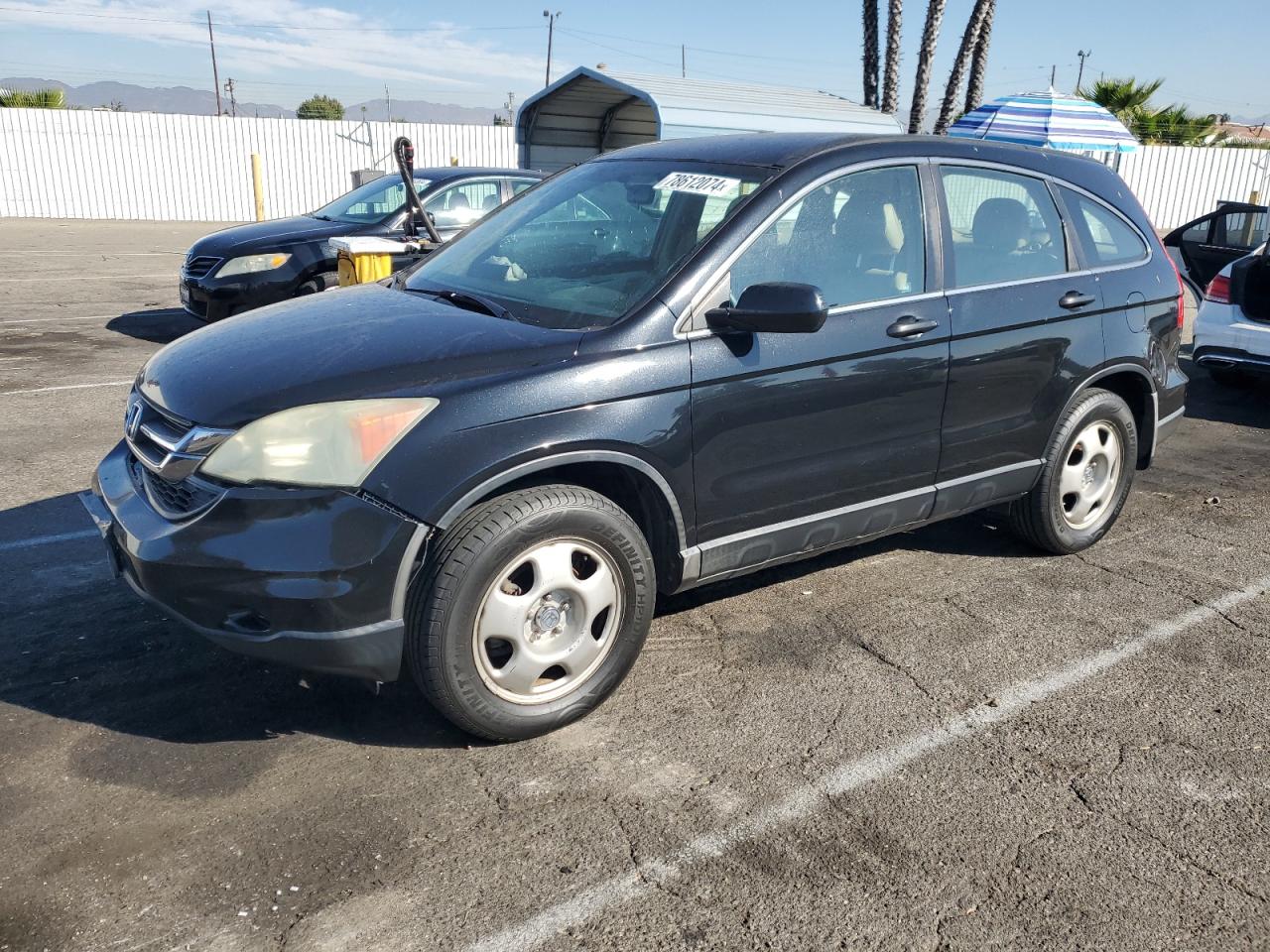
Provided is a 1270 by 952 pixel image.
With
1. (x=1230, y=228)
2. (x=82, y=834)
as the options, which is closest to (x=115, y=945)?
(x=82, y=834)

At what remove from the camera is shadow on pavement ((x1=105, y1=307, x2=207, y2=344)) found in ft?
33.7

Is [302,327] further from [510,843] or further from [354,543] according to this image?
[510,843]

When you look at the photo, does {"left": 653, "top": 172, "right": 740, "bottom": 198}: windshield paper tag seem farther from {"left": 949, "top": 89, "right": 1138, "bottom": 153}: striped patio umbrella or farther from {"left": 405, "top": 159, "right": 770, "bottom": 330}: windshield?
{"left": 949, "top": 89, "right": 1138, "bottom": 153}: striped patio umbrella

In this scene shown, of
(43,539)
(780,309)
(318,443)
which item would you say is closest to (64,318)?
(43,539)

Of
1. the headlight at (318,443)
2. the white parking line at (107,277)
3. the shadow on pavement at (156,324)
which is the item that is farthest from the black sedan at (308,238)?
the headlight at (318,443)

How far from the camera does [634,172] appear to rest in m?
4.21

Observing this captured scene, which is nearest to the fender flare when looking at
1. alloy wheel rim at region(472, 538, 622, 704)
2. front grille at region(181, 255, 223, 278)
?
alloy wheel rim at region(472, 538, 622, 704)

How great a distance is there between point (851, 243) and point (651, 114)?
47.0 feet

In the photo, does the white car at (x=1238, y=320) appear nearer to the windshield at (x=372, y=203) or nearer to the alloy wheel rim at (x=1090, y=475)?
the alloy wheel rim at (x=1090, y=475)

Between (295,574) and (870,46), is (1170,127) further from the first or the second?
(295,574)

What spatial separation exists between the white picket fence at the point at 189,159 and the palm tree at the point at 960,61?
25.8ft

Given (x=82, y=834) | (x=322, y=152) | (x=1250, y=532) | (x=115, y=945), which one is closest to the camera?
(x=115, y=945)

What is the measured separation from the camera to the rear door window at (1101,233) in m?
4.68

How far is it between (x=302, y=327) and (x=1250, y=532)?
4.67 m
